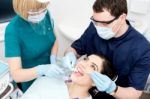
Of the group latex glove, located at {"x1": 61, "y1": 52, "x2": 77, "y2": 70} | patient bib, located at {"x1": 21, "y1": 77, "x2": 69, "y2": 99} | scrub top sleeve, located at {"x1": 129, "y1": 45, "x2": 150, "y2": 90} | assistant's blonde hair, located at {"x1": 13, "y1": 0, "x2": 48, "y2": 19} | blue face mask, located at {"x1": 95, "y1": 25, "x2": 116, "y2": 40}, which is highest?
assistant's blonde hair, located at {"x1": 13, "y1": 0, "x2": 48, "y2": 19}

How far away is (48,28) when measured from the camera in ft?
5.91

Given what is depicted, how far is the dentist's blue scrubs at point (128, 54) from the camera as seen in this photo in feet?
5.03

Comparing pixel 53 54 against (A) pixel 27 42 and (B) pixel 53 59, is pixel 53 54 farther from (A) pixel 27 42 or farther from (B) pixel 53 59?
(A) pixel 27 42

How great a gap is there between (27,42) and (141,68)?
31.0 inches

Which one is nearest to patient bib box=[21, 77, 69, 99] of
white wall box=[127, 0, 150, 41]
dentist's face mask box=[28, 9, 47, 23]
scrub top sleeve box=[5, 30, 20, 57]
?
scrub top sleeve box=[5, 30, 20, 57]

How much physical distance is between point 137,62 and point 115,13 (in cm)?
35

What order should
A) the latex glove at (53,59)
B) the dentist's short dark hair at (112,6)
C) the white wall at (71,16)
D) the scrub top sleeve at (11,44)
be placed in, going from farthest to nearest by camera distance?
the white wall at (71,16), the latex glove at (53,59), the scrub top sleeve at (11,44), the dentist's short dark hair at (112,6)

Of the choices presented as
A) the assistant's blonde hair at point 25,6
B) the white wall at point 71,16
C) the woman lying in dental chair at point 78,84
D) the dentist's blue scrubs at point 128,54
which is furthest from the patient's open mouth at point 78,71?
the white wall at point 71,16

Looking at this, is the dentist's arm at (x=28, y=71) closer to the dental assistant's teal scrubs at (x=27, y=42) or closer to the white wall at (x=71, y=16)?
the dental assistant's teal scrubs at (x=27, y=42)

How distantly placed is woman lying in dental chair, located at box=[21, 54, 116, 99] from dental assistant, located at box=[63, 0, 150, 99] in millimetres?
73

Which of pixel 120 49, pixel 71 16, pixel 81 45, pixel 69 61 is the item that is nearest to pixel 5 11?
pixel 71 16

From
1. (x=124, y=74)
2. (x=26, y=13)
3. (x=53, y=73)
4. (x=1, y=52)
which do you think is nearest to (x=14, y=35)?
(x=26, y=13)

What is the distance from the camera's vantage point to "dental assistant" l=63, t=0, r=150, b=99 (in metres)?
1.47

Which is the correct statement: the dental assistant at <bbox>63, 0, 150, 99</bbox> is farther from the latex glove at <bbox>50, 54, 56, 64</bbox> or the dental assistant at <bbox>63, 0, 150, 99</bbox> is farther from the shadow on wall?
the shadow on wall
